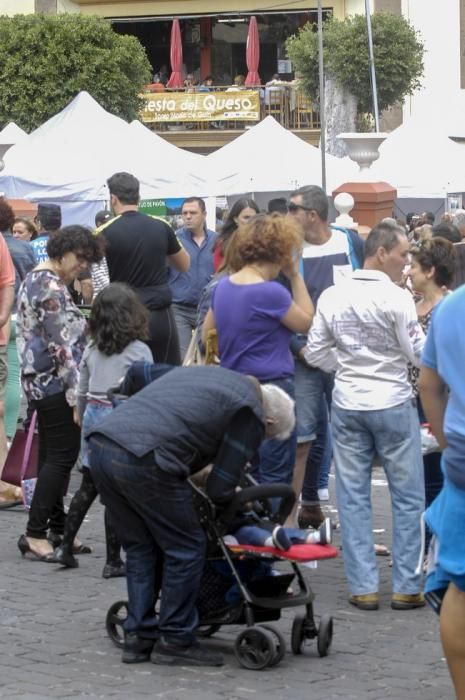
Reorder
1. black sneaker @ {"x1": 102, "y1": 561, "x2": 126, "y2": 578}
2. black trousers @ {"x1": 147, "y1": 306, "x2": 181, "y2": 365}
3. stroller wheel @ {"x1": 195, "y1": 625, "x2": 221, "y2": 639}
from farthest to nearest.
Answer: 1. black trousers @ {"x1": 147, "y1": 306, "x2": 181, "y2": 365}
2. black sneaker @ {"x1": 102, "y1": 561, "x2": 126, "y2": 578}
3. stroller wheel @ {"x1": 195, "y1": 625, "x2": 221, "y2": 639}

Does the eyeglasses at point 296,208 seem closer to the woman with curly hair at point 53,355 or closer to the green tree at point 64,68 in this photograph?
the woman with curly hair at point 53,355

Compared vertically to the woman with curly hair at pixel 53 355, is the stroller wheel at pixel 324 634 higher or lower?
lower

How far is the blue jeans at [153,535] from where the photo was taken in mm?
5637

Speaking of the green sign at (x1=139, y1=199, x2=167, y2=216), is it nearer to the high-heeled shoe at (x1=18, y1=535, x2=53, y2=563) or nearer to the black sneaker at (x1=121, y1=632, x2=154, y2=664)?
the high-heeled shoe at (x1=18, y1=535, x2=53, y2=563)

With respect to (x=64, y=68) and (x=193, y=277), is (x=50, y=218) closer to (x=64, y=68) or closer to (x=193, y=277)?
(x=193, y=277)

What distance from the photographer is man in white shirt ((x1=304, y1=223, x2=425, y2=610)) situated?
6.80 m

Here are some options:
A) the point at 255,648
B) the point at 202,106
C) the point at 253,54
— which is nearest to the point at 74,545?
the point at 255,648

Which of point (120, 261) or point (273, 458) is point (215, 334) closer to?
point (273, 458)

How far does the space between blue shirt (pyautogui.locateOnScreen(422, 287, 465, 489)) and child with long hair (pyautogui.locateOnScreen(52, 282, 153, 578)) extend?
8.78 feet

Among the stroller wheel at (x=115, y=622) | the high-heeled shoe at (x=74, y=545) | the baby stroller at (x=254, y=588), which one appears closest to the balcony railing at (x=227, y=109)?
the high-heeled shoe at (x=74, y=545)

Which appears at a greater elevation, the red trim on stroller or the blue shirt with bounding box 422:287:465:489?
the blue shirt with bounding box 422:287:465:489

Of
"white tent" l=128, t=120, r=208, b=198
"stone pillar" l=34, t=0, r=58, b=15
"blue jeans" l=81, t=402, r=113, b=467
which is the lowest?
"blue jeans" l=81, t=402, r=113, b=467

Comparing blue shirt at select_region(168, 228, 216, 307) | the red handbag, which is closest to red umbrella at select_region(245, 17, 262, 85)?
blue shirt at select_region(168, 228, 216, 307)

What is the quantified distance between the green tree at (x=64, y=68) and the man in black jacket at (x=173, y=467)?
2846 cm
